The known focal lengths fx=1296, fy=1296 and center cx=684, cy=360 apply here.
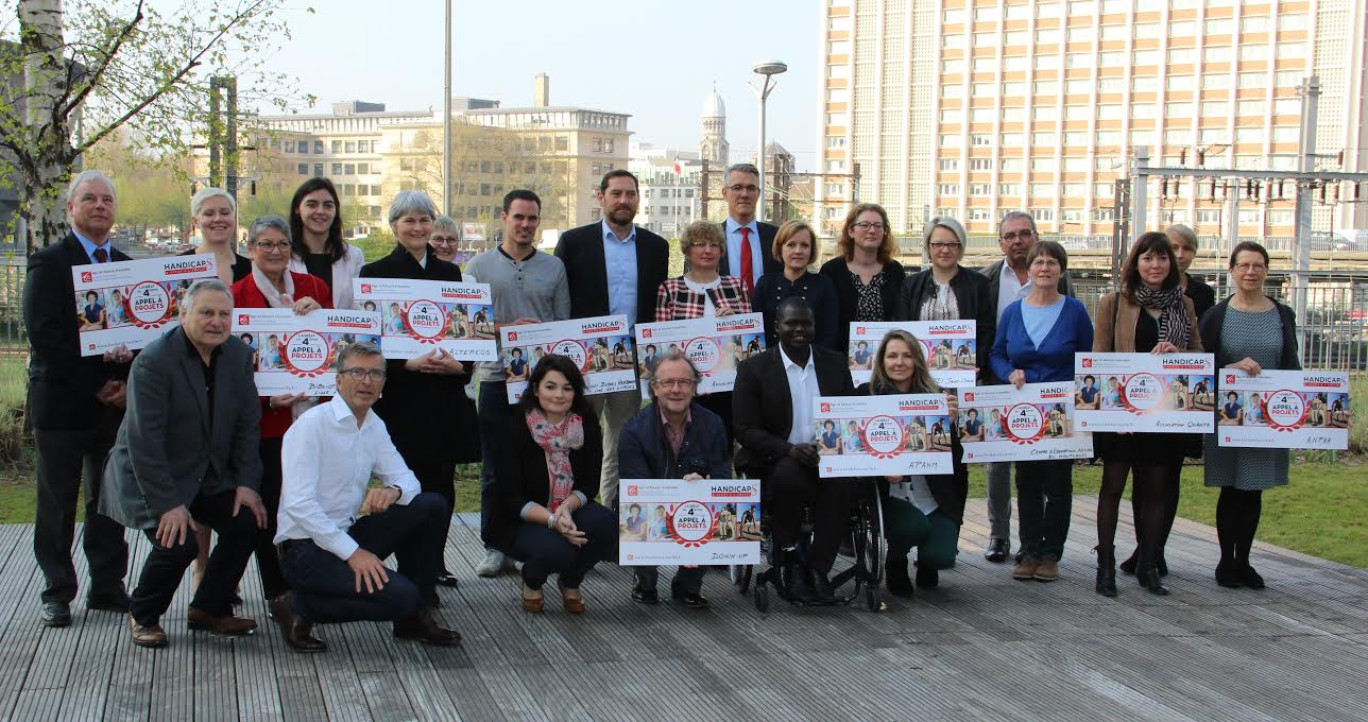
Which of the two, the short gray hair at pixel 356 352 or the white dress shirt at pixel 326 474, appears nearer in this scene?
the white dress shirt at pixel 326 474

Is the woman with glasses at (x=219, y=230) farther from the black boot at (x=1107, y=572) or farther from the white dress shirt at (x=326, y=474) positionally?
the black boot at (x=1107, y=572)

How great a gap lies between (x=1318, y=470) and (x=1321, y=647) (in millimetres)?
7333

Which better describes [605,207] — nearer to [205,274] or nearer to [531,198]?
[531,198]

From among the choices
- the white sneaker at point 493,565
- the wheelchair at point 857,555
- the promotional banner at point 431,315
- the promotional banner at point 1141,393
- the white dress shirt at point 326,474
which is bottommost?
the white sneaker at point 493,565

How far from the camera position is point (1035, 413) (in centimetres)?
708

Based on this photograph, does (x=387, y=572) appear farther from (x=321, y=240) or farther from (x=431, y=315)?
(x=321, y=240)

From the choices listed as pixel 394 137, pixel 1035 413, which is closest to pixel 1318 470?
pixel 1035 413

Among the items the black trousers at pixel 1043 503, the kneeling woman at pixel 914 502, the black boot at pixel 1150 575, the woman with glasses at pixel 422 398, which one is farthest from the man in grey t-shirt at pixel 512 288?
the black boot at pixel 1150 575

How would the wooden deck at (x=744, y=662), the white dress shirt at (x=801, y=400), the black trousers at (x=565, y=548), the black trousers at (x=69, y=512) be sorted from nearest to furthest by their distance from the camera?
the wooden deck at (x=744, y=662), the black trousers at (x=69, y=512), the black trousers at (x=565, y=548), the white dress shirt at (x=801, y=400)

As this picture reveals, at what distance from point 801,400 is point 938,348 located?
0.99 meters

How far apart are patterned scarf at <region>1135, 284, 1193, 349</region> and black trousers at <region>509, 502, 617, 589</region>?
10.4 ft

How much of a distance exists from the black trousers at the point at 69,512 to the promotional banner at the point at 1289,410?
575cm

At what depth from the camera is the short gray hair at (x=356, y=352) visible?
5.60 m

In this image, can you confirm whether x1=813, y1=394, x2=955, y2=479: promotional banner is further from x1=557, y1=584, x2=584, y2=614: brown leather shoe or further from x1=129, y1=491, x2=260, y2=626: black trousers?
x1=129, y1=491, x2=260, y2=626: black trousers
